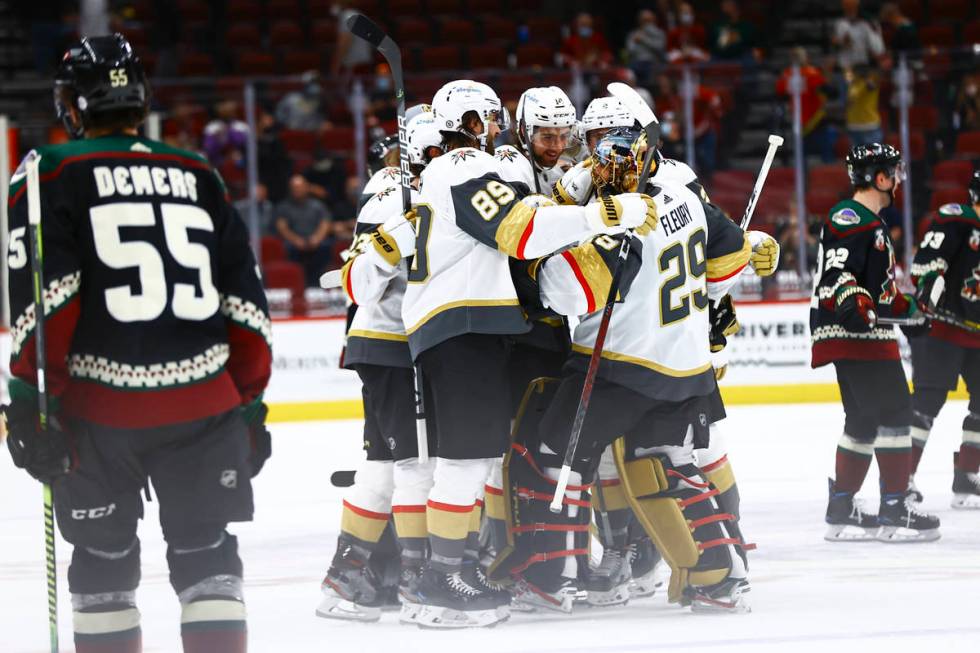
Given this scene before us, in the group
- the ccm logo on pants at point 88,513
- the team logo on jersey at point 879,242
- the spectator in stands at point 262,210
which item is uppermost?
the team logo on jersey at point 879,242

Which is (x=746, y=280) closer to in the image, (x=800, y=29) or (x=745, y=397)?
(x=745, y=397)

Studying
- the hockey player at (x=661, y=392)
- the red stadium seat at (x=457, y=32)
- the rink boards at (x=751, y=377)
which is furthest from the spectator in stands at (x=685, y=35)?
the hockey player at (x=661, y=392)

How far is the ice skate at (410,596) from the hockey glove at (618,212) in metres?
1.03

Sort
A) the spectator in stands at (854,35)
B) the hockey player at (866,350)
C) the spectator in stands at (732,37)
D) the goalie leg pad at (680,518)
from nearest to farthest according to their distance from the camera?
1. the goalie leg pad at (680,518)
2. the hockey player at (866,350)
3. the spectator in stands at (854,35)
4. the spectator in stands at (732,37)

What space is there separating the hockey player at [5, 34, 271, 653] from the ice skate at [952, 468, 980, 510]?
3.41 m

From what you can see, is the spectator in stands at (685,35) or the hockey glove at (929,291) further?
the spectator in stands at (685,35)

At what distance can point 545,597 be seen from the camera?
3.96 meters

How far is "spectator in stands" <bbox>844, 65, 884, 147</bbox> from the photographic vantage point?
8945 millimetres

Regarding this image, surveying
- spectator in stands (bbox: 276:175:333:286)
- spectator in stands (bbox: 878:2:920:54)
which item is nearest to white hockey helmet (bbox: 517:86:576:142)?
spectator in stands (bbox: 276:175:333:286)

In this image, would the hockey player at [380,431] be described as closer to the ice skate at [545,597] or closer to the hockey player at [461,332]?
the hockey player at [461,332]

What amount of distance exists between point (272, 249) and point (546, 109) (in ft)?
16.5

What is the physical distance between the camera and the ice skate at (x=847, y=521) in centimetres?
492

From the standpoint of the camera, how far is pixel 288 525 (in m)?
5.44

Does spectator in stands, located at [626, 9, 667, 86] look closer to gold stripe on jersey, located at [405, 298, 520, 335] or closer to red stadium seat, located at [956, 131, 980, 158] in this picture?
red stadium seat, located at [956, 131, 980, 158]
